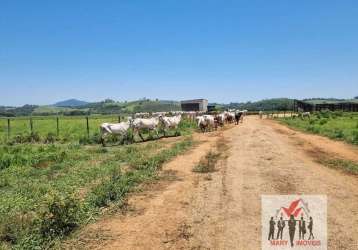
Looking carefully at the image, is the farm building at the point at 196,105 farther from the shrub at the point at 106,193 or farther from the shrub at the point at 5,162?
the shrub at the point at 106,193

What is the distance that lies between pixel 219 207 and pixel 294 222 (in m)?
1.56

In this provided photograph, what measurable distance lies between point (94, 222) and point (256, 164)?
6.64m

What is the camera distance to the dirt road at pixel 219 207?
6.22 meters

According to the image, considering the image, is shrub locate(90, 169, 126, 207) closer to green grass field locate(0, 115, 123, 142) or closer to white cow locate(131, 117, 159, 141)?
white cow locate(131, 117, 159, 141)

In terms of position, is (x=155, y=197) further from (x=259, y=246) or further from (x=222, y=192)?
(x=259, y=246)

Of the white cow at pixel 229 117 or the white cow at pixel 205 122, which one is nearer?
the white cow at pixel 205 122

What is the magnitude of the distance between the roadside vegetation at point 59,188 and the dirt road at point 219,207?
51 centimetres

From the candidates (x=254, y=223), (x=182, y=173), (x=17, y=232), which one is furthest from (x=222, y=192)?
(x=17, y=232)

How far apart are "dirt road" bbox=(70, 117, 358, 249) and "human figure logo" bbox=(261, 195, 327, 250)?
0.45 feet

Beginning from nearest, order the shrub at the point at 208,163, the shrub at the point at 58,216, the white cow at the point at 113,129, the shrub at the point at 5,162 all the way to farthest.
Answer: the shrub at the point at 58,216 < the shrub at the point at 208,163 < the shrub at the point at 5,162 < the white cow at the point at 113,129

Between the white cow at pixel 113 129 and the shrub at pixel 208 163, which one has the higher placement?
the white cow at pixel 113 129

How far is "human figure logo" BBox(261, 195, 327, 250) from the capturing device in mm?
6047

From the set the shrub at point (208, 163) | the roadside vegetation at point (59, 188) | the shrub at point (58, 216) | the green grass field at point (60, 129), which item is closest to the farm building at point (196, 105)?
the green grass field at point (60, 129)

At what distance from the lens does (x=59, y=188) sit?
10.1 m
